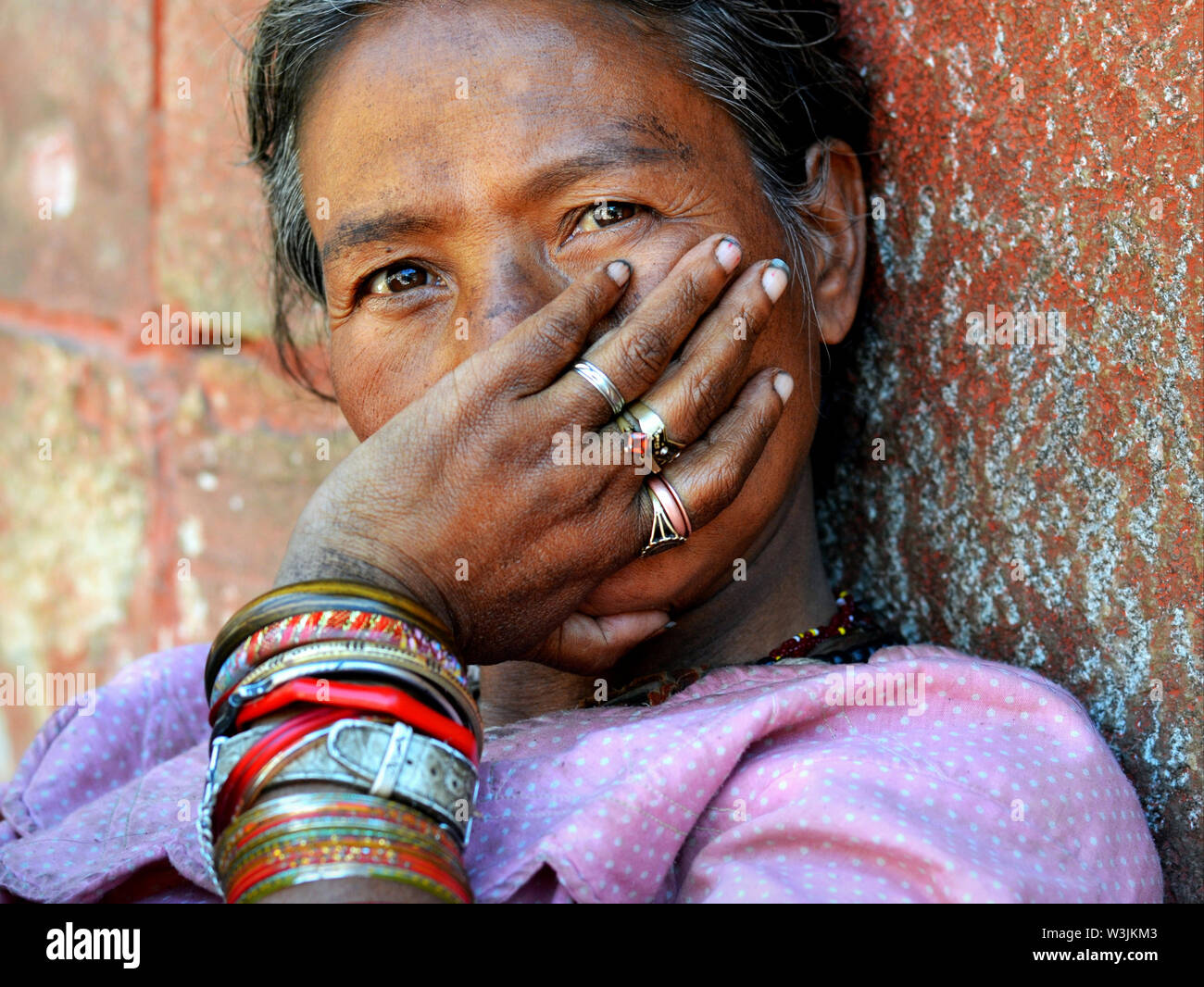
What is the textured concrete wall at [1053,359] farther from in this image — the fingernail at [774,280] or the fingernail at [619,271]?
the fingernail at [619,271]

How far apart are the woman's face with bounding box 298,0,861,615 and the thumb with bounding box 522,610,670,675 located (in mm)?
21

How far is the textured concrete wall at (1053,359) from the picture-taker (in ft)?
5.00

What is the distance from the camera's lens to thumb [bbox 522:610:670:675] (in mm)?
1582

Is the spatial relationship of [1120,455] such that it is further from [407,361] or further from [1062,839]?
[407,361]

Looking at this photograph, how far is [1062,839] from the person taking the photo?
138 cm

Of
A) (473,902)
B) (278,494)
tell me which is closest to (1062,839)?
(473,902)

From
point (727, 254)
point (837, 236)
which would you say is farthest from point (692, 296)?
point (837, 236)

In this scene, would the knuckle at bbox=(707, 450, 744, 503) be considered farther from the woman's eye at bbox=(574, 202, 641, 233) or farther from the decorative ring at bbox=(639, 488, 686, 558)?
the woman's eye at bbox=(574, 202, 641, 233)

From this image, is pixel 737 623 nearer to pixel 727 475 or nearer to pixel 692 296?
pixel 727 475

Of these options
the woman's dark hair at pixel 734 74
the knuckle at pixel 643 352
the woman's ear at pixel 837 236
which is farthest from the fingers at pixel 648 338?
the woman's ear at pixel 837 236

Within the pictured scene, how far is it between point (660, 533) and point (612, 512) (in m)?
0.08

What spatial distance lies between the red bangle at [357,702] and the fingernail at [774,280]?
2.34ft

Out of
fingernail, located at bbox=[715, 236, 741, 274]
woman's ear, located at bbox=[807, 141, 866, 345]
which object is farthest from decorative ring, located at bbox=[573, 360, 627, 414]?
woman's ear, located at bbox=[807, 141, 866, 345]
